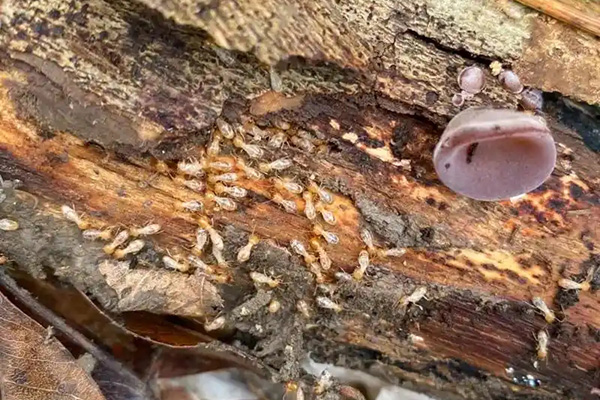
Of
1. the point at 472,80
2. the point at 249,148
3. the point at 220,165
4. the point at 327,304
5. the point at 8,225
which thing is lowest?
the point at 8,225

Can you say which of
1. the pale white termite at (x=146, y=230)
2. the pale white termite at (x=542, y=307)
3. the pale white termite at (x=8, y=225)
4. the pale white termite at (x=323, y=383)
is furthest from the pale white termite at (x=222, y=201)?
the pale white termite at (x=542, y=307)

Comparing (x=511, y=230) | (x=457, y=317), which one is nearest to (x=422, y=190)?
(x=511, y=230)

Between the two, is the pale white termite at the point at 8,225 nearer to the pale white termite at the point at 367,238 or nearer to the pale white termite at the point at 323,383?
the pale white termite at the point at 367,238

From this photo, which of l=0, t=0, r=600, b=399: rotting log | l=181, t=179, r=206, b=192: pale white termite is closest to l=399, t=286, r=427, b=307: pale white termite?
l=0, t=0, r=600, b=399: rotting log

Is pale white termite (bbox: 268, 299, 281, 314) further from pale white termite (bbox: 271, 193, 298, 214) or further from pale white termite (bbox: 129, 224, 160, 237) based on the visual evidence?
pale white termite (bbox: 129, 224, 160, 237)

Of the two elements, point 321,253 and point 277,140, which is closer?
point 277,140

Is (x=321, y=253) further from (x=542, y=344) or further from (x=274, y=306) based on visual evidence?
(x=542, y=344)

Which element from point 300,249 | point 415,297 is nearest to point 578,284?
point 415,297

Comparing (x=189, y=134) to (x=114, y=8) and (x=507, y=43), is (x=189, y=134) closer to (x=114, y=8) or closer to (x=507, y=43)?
(x=114, y=8)
